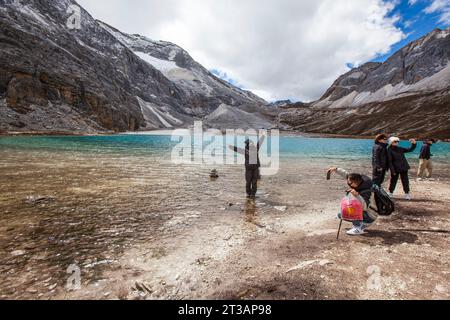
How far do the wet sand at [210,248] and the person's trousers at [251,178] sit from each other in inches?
20.9

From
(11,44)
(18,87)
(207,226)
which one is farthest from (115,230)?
(11,44)

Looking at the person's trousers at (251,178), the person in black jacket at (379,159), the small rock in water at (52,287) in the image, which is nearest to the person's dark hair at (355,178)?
the person in black jacket at (379,159)

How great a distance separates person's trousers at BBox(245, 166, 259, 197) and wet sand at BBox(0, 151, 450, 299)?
530mm

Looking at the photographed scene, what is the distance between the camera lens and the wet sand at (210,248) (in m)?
4.62

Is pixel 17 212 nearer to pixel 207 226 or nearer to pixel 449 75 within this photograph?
pixel 207 226

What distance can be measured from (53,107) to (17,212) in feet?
285

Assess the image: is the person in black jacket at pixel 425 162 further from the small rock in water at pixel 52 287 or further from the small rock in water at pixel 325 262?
the small rock in water at pixel 52 287

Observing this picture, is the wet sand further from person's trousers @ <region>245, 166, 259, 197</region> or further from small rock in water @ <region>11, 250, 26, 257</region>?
person's trousers @ <region>245, 166, 259, 197</region>

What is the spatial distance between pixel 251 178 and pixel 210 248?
545cm

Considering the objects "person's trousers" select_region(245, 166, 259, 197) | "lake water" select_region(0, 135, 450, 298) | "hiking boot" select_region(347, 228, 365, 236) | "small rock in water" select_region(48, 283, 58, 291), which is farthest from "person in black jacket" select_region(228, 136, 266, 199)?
"small rock in water" select_region(48, 283, 58, 291)
